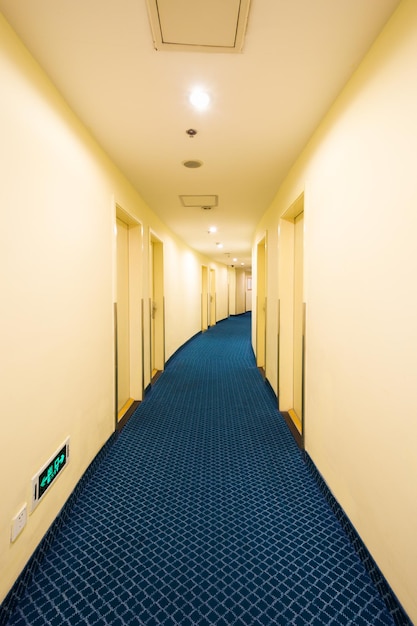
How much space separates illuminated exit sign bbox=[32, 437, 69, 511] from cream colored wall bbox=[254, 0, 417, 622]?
62.0 inches

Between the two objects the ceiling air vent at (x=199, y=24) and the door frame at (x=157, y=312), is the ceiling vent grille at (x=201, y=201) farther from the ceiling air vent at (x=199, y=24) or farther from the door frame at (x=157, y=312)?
the ceiling air vent at (x=199, y=24)

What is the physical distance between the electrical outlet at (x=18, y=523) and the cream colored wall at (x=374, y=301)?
5.13ft

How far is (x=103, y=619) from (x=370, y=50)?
2722mm

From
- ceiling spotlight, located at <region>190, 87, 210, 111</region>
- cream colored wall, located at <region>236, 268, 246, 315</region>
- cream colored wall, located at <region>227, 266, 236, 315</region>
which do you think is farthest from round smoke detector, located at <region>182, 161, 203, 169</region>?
cream colored wall, located at <region>236, 268, 246, 315</region>

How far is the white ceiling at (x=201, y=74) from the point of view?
1262 millimetres

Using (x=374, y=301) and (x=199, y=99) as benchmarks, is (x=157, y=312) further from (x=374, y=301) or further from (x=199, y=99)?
(x=374, y=301)

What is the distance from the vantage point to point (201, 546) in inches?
63.9

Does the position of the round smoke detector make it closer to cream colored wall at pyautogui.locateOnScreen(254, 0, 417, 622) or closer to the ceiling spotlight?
the ceiling spotlight

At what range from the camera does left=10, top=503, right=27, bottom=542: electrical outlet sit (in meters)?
1.31

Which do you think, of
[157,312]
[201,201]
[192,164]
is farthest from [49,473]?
[157,312]

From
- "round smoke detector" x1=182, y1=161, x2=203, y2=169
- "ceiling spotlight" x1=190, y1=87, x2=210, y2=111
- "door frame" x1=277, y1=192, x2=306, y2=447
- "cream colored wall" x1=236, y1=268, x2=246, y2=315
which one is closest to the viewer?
"ceiling spotlight" x1=190, y1=87, x2=210, y2=111

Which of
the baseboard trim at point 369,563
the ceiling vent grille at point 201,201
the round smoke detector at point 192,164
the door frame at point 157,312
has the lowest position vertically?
the baseboard trim at point 369,563

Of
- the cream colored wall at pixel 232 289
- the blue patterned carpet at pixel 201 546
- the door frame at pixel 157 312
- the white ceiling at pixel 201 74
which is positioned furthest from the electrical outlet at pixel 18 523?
the cream colored wall at pixel 232 289

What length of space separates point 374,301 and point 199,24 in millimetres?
1379
